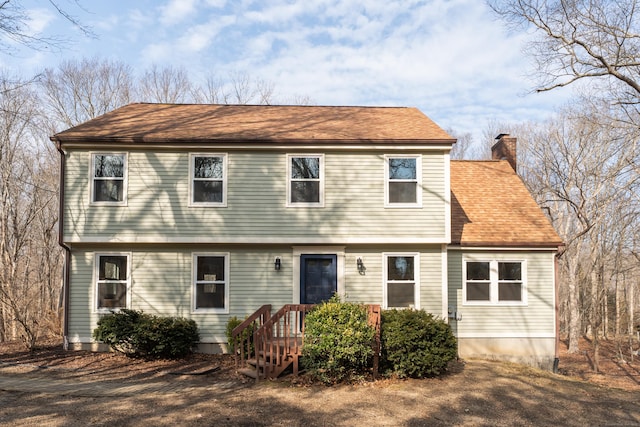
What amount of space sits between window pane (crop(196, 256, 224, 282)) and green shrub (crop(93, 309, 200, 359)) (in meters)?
1.35

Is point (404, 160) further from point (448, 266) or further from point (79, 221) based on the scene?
point (79, 221)

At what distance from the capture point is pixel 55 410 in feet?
25.6

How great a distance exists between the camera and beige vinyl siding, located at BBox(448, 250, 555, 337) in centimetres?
1388

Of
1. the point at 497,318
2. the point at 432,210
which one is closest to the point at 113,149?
the point at 432,210

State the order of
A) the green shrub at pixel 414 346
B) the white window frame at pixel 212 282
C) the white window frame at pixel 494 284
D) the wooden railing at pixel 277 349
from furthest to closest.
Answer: the white window frame at pixel 494 284
the white window frame at pixel 212 282
the wooden railing at pixel 277 349
the green shrub at pixel 414 346

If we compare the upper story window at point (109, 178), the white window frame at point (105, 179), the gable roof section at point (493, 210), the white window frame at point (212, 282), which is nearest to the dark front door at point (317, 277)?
the white window frame at point (212, 282)

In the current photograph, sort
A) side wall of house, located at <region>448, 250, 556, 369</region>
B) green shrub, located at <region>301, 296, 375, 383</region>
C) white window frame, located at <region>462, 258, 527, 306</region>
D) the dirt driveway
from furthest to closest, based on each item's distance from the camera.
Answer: white window frame, located at <region>462, 258, 527, 306</region> → side wall of house, located at <region>448, 250, 556, 369</region> → green shrub, located at <region>301, 296, 375, 383</region> → the dirt driveway

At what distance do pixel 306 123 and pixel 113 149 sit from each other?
205 inches

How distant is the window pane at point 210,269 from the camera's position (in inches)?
527

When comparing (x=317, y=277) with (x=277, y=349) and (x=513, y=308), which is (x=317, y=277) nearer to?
(x=277, y=349)

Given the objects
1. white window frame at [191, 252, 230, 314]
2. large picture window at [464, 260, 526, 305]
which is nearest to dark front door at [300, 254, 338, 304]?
white window frame at [191, 252, 230, 314]

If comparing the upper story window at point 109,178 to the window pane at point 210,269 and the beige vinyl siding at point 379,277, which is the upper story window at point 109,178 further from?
the beige vinyl siding at point 379,277

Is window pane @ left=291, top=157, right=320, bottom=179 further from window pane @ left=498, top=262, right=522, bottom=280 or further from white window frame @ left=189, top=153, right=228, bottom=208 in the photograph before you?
window pane @ left=498, top=262, right=522, bottom=280

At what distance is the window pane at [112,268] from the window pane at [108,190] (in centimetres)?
152
